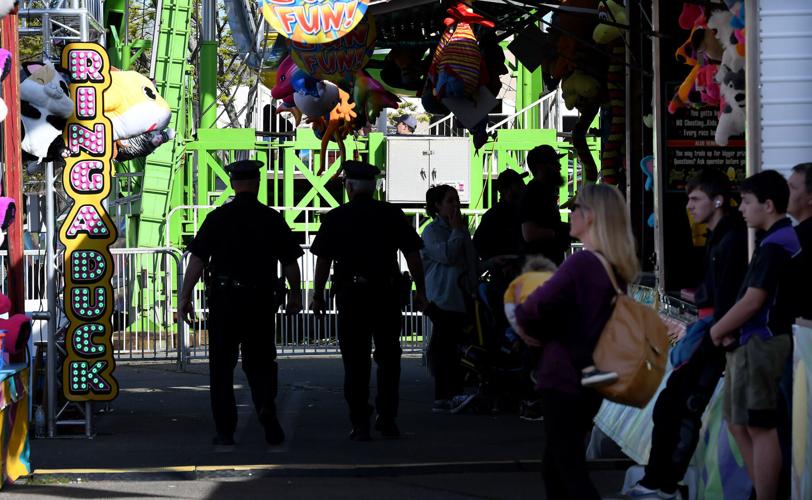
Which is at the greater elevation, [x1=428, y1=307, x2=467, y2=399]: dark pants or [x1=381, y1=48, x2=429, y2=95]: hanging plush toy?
[x1=381, y1=48, x2=429, y2=95]: hanging plush toy

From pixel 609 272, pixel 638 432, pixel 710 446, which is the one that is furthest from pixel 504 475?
pixel 609 272

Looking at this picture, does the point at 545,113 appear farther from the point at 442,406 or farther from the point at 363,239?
the point at 363,239

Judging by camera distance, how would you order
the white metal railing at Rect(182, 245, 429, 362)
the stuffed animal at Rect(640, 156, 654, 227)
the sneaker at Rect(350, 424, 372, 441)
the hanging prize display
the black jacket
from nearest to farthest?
the black jacket, the sneaker at Rect(350, 424, 372, 441), the stuffed animal at Rect(640, 156, 654, 227), the hanging prize display, the white metal railing at Rect(182, 245, 429, 362)

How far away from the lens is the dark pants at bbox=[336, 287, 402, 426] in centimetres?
1076

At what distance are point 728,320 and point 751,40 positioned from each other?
1.59m

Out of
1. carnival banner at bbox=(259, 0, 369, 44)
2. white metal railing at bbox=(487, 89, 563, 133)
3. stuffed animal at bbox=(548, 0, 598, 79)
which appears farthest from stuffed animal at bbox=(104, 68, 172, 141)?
white metal railing at bbox=(487, 89, 563, 133)

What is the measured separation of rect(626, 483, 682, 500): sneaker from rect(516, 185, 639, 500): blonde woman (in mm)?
1686

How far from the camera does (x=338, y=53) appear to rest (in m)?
13.9

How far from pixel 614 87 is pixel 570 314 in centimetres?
743

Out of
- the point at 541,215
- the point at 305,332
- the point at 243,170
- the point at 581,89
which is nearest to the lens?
the point at 243,170

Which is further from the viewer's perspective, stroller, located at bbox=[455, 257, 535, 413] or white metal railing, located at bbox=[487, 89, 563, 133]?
white metal railing, located at bbox=[487, 89, 563, 133]

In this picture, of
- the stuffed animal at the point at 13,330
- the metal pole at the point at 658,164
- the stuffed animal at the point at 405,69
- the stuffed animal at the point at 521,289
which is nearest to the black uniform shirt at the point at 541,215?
the metal pole at the point at 658,164

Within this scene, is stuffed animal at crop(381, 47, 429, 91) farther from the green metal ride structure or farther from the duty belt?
the green metal ride structure

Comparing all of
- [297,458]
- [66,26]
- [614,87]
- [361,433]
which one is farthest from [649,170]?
[66,26]
